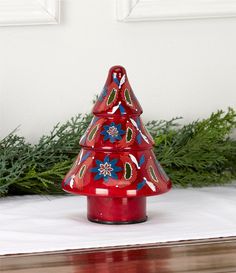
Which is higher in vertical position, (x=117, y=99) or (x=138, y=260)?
(x=117, y=99)

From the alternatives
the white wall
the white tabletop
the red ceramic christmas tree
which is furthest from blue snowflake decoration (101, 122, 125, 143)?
the white wall

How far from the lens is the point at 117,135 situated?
3.85 ft

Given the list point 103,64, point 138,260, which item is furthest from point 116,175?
point 103,64

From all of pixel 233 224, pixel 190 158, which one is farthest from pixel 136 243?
pixel 190 158

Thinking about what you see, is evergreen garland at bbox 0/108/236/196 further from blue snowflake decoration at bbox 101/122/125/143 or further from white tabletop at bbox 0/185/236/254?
blue snowflake decoration at bbox 101/122/125/143

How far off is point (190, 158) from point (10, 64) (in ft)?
1.11

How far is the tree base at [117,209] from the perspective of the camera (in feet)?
3.84

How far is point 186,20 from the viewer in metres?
1.51

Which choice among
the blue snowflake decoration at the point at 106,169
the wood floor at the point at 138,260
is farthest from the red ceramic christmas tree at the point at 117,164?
the wood floor at the point at 138,260

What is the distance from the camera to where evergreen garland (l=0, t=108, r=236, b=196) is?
1.33 m

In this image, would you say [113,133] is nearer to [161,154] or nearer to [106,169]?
[106,169]

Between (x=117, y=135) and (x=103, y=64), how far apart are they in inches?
13.3

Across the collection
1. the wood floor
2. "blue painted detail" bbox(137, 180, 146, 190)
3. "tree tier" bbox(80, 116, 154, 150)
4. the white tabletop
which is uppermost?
"tree tier" bbox(80, 116, 154, 150)

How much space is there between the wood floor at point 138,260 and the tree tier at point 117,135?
0.51 feet
